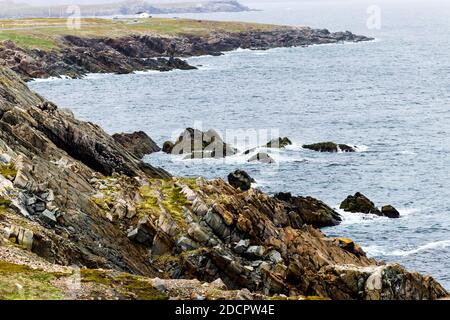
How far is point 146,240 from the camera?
37.4m

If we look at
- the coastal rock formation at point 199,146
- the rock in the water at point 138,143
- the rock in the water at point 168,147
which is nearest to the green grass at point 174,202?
the coastal rock formation at point 199,146

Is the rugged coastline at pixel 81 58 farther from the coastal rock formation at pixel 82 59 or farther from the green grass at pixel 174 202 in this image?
the green grass at pixel 174 202

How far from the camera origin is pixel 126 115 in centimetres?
11344

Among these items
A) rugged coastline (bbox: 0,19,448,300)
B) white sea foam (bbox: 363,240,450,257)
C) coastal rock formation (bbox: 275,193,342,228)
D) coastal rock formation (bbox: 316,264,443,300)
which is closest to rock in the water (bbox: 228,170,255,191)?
coastal rock formation (bbox: 275,193,342,228)

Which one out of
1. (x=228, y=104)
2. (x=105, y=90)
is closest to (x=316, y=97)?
(x=228, y=104)

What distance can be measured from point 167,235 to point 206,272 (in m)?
4.12

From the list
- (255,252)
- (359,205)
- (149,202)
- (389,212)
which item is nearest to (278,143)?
(359,205)

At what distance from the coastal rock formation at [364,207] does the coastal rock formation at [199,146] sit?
24.3m

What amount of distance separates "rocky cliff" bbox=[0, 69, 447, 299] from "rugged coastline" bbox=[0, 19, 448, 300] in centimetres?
7

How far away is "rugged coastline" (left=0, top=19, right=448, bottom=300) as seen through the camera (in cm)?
2522

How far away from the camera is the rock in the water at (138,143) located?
272 feet

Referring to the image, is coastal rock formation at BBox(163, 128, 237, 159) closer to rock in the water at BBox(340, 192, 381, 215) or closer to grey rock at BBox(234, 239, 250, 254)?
rock in the water at BBox(340, 192, 381, 215)

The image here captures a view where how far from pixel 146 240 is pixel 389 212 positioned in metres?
30.8
